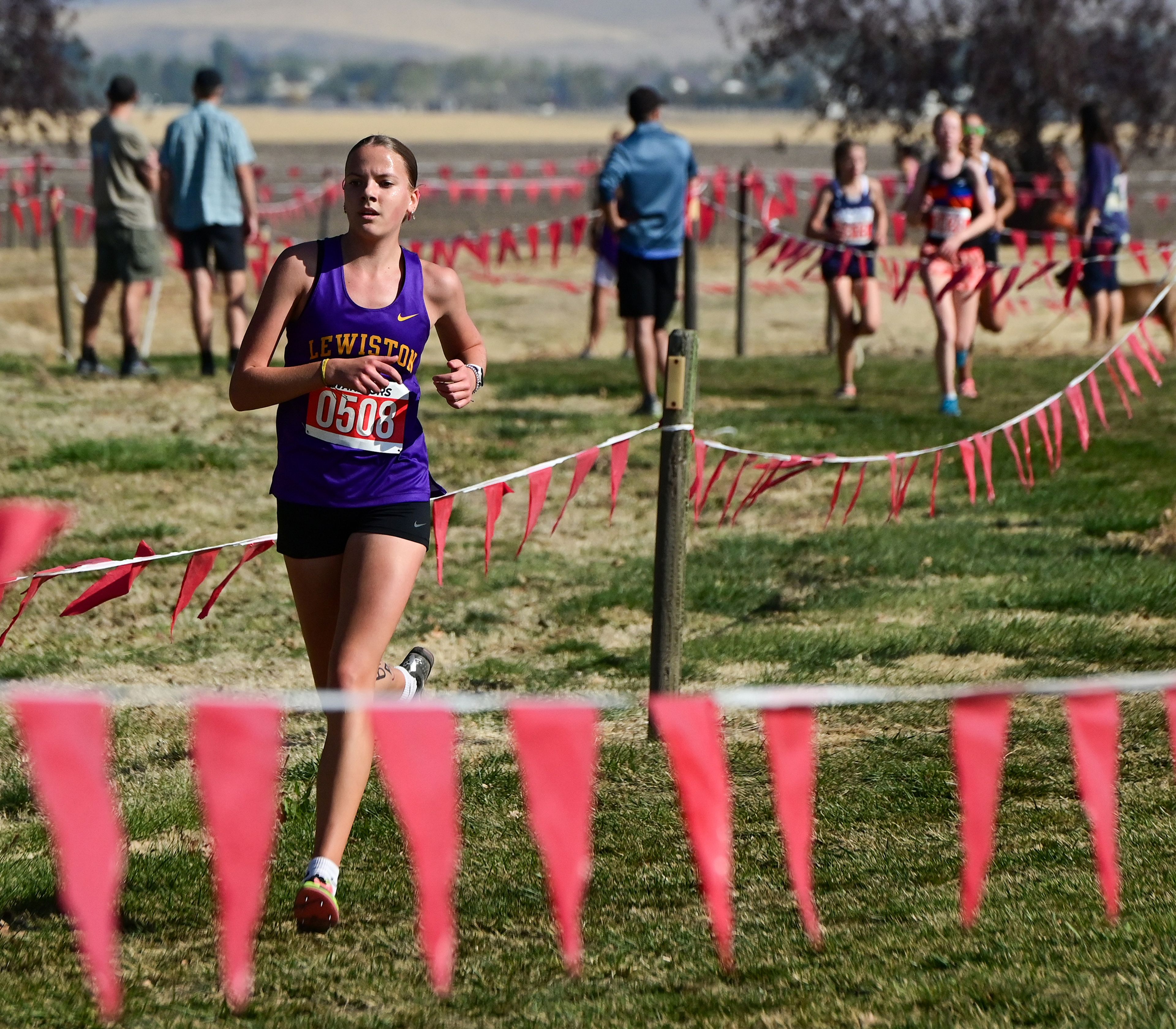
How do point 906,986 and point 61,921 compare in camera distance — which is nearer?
point 906,986

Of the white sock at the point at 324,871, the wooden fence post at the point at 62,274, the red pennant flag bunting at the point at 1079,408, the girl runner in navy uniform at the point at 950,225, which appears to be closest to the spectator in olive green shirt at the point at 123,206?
the wooden fence post at the point at 62,274

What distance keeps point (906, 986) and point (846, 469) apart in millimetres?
5500

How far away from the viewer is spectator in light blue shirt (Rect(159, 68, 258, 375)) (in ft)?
35.6

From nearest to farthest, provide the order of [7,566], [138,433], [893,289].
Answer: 1. [7,566]
2. [138,433]
3. [893,289]

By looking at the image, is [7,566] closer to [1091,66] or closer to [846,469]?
[846,469]

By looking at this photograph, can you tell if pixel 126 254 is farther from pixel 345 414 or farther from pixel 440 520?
pixel 345 414

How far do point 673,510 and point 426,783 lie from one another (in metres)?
2.11

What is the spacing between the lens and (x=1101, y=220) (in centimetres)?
1245

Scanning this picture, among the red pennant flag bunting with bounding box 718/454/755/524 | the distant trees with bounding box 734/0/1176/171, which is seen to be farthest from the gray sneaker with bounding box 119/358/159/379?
the distant trees with bounding box 734/0/1176/171

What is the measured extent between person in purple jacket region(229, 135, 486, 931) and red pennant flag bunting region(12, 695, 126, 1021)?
3.77ft

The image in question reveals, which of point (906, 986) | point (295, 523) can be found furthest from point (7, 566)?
point (906, 986)

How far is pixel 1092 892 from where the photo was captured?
400cm

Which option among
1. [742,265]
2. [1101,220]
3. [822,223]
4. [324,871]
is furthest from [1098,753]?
[742,265]

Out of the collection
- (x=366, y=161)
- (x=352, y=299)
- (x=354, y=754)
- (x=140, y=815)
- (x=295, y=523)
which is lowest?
(x=140, y=815)
